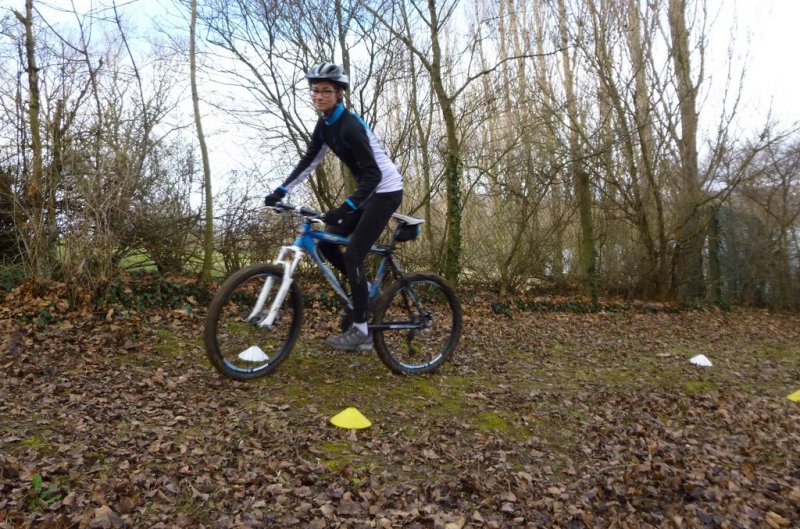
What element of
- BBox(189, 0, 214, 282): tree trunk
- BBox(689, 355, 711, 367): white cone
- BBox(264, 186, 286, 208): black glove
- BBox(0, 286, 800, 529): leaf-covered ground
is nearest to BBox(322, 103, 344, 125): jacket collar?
BBox(264, 186, 286, 208): black glove

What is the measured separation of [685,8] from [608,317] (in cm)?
749

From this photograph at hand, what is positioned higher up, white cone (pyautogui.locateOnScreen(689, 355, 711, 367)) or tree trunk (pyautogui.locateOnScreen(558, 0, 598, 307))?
tree trunk (pyautogui.locateOnScreen(558, 0, 598, 307))

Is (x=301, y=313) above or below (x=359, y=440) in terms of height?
above

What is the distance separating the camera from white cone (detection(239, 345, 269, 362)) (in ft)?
14.0

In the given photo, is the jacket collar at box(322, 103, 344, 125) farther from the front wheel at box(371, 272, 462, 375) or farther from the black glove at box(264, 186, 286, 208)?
the front wheel at box(371, 272, 462, 375)

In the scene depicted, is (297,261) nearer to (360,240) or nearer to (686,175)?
(360,240)

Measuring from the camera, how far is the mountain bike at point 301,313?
406 cm

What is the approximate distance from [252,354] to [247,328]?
0.23 m

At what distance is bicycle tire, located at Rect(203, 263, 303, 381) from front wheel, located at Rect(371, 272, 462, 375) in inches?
27.1

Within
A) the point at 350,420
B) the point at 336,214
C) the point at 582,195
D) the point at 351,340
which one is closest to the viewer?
the point at 350,420

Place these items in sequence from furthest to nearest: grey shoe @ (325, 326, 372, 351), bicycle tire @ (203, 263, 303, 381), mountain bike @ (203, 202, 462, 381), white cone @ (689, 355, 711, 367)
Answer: white cone @ (689, 355, 711, 367), grey shoe @ (325, 326, 372, 351), mountain bike @ (203, 202, 462, 381), bicycle tire @ (203, 263, 303, 381)

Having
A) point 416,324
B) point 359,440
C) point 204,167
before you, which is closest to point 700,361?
point 416,324

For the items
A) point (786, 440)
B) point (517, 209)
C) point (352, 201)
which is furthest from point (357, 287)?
point (517, 209)

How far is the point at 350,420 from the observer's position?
371 centimetres
